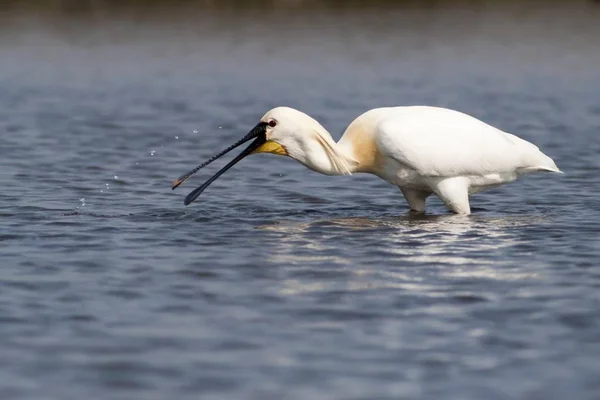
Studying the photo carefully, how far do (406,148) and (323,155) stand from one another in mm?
635

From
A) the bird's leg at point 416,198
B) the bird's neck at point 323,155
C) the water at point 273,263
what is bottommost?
the water at point 273,263

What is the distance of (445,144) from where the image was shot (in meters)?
9.90

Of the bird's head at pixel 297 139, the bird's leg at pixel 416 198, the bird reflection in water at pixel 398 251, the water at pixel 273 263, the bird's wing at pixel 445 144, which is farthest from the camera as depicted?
the bird's leg at pixel 416 198

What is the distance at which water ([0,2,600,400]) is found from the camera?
599 cm

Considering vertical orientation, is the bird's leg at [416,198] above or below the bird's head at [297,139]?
below

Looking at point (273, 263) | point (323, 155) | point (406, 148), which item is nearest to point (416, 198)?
point (406, 148)

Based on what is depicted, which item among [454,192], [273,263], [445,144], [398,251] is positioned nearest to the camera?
[273,263]

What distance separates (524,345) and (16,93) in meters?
14.8

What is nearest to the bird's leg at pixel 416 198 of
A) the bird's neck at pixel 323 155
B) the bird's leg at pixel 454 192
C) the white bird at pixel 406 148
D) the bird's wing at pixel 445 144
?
the white bird at pixel 406 148

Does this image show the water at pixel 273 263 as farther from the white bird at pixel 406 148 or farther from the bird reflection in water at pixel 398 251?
the white bird at pixel 406 148

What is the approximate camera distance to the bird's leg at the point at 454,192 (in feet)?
32.8

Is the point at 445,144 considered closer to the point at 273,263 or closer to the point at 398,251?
the point at 398,251

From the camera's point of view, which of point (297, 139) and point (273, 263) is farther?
point (297, 139)

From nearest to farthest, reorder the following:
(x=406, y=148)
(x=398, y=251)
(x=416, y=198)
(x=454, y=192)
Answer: (x=398, y=251), (x=406, y=148), (x=454, y=192), (x=416, y=198)
